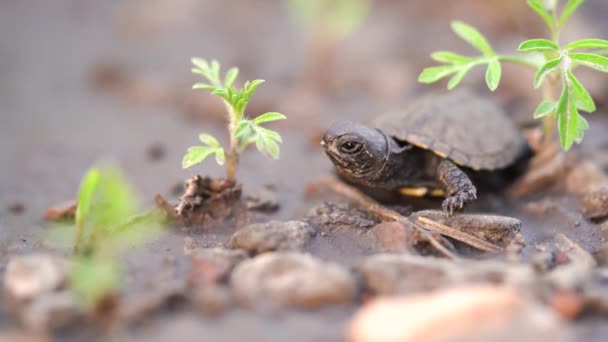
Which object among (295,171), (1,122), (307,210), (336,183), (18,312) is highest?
(1,122)

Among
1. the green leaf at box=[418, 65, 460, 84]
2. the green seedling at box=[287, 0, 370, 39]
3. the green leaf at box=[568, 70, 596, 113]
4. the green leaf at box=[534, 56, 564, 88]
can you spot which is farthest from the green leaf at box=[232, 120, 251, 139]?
the green seedling at box=[287, 0, 370, 39]

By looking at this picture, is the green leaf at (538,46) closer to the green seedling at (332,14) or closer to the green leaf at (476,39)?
the green leaf at (476,39)

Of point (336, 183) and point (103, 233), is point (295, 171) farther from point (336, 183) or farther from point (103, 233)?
point (103, 233)

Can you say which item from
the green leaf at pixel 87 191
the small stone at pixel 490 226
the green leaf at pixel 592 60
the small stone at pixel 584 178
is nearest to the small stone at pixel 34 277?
the green leaf at pixel 87 191

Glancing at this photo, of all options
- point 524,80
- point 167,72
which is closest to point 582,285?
point 524,80

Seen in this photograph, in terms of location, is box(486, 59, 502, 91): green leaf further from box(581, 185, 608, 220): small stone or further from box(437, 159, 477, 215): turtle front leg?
box(581, 185, 608, 220): small stone

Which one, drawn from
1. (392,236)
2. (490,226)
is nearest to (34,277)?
(392,236)

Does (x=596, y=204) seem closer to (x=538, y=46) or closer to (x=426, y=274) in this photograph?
(x=538, y=46)
